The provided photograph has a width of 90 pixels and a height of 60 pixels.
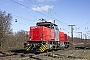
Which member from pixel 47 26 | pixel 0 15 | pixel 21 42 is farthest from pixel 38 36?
pixel 21 42

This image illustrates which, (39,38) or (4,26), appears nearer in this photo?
(39,38)

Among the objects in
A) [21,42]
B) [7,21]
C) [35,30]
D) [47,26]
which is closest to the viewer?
[35,30]

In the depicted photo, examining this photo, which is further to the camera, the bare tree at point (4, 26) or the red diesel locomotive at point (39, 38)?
the bare tree at point (4, 26)

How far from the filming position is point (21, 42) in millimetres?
44969

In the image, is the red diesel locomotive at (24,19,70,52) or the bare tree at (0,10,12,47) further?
the bare tree at (0,10,12,47)

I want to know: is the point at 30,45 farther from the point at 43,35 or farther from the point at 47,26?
the point at 47,26

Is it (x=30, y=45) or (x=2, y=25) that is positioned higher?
(x=2, y=25)

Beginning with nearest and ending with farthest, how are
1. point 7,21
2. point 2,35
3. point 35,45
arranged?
point 35,45 < point 2,35 < point 7,21

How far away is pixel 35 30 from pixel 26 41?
169cm

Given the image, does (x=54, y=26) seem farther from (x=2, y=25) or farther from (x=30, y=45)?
(x=2, y=25)

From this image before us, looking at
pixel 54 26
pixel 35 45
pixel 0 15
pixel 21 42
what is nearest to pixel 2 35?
pixel 0 15

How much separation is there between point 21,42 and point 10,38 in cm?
549

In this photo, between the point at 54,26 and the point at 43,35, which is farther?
the point at 54,26

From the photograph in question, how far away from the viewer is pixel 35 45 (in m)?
20.3
